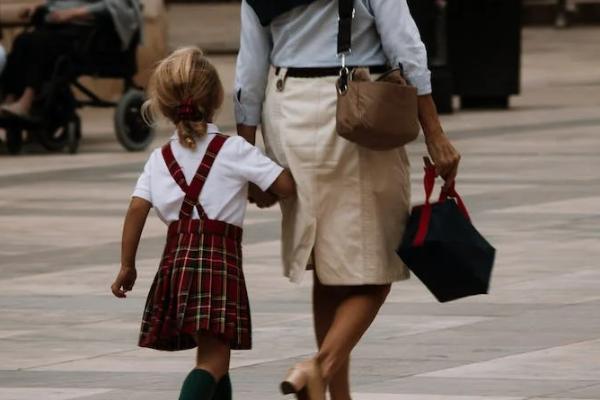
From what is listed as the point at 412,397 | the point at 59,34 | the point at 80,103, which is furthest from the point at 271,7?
the point at 80,103

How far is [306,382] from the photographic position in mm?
5512

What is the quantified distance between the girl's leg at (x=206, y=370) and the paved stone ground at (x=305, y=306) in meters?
1.02

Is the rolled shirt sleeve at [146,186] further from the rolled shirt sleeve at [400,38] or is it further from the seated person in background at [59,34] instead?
the seated person in background at [59,34]

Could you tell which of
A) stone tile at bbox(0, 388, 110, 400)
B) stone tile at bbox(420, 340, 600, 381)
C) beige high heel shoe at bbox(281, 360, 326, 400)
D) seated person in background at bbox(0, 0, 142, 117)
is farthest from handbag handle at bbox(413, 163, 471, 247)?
seated person in background at bbox(0, 0, 142, 117)

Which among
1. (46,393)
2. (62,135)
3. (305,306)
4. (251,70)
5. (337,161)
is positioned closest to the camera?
(337,161)

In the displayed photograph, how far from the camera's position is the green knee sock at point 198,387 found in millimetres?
5352

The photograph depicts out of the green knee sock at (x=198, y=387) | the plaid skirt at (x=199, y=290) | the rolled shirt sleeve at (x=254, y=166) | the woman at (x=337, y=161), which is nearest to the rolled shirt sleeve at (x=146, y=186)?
the plaid skirt at (x=199, y=290)

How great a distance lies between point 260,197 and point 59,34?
32.7ft

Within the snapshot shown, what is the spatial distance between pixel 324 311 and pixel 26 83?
10140mm

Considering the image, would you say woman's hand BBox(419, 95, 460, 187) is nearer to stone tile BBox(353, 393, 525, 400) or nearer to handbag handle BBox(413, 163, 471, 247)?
handbag handle BBox(413, 163, 471, 247)

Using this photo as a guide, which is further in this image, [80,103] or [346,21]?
[80,103]

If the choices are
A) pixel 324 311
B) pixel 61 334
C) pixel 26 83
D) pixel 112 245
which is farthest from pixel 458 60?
pixel 324 311

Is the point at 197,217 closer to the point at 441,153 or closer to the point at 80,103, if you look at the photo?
the point at 441,153

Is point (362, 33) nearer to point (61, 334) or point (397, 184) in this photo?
point (397, 184)
